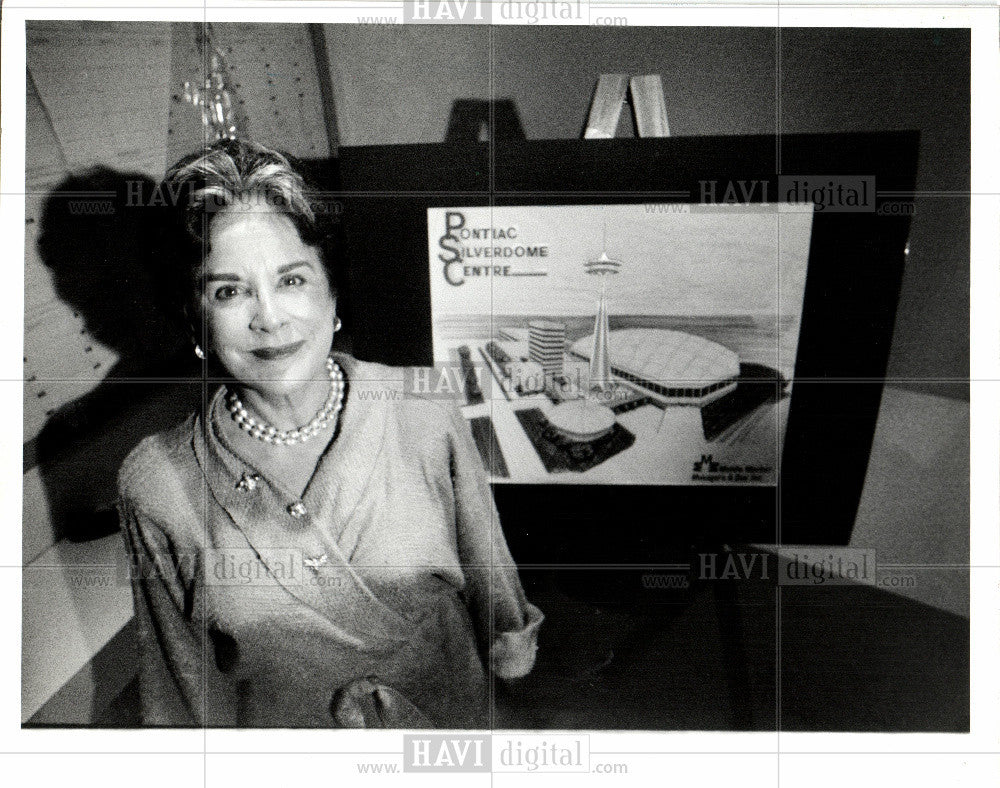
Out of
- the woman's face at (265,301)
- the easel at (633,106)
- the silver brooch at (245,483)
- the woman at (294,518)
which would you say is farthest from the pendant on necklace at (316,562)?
the easel at (633,106)

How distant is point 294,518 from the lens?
120 cm

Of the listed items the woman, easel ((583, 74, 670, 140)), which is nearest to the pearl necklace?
the woman

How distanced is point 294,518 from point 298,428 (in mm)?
129

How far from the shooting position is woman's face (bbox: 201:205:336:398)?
1166mm

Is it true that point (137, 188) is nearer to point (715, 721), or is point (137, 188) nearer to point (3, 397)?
point (3, 397)

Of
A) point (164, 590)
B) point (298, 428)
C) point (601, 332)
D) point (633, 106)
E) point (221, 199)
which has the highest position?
point (633, 106)

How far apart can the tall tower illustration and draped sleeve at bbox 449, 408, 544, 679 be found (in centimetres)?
20

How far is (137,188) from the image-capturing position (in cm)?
121

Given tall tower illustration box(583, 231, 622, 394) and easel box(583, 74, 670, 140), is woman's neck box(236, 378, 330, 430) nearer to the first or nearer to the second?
tall tower illustration box(583, 231, 622, 394)

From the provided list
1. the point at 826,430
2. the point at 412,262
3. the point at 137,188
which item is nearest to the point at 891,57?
the point at 826,430

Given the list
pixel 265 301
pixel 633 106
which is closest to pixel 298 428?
A: pixel 265 301

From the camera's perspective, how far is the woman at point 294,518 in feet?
3.89

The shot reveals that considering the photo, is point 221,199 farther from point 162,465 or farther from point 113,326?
point 162,465

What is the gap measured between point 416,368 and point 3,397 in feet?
2.03
